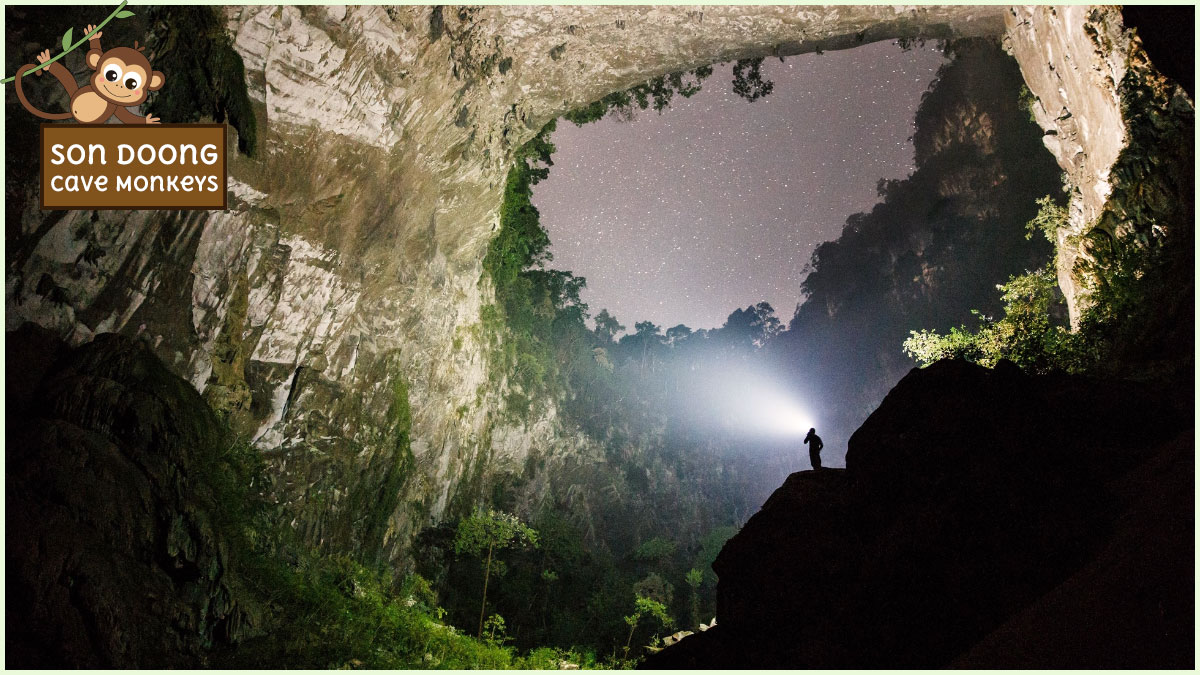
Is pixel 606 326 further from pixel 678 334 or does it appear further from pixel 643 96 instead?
pixel 643 96

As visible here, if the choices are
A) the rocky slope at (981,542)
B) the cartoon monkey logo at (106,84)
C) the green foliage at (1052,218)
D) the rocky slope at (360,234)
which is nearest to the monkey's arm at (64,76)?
the cartoon monkey logo at (106,84)

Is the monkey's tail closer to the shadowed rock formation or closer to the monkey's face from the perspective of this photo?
the monkey's face

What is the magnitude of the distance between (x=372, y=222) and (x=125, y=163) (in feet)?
20.6

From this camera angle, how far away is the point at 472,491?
2039 cm

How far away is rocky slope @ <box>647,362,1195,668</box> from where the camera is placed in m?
3.55

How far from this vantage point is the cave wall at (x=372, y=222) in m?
8.79

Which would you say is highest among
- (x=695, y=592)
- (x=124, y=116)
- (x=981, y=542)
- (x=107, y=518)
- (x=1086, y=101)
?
(x=1086, y=101)

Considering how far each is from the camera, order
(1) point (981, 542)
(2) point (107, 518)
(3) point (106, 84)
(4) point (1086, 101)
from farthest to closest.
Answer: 1. (4) point (1086, 101)
2. (3) point (106, 84)
3. (2) point (107, 518)
4. (1) point (981, 542)

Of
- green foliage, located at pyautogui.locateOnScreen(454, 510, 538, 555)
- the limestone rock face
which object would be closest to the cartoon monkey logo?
green foliage, located at pyautogui.locateOnScreen(454, 510, 538, 555)

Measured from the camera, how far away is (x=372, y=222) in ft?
43.0

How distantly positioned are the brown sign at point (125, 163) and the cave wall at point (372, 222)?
1.87 feet

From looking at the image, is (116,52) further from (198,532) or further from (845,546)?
(845,546)

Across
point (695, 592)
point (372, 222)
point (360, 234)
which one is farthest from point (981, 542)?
point (695, 592)

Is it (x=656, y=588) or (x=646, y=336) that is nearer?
(x=656, y=588)
